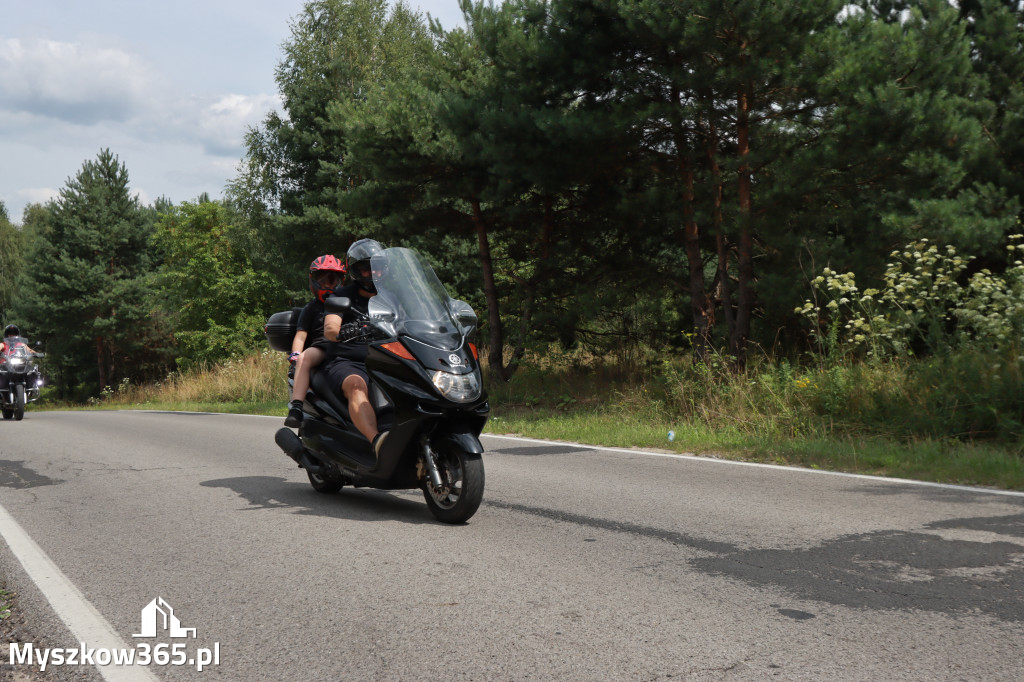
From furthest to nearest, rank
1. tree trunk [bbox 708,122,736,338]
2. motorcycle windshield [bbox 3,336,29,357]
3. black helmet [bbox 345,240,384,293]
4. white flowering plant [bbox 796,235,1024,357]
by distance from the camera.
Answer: motorcycle windshield [bbox 3,336,29,357], tree trunk [bbox 708,122,736,338], white flowering plant [bbox 796,235,1024,357], black helmet [bbox 345,240,384,293]

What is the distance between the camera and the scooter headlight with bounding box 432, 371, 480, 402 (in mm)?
5590

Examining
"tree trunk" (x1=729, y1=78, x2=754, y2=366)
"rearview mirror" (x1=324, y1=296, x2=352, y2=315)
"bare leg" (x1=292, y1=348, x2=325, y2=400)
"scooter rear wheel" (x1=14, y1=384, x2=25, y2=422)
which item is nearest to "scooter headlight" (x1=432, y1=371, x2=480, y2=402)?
"rearview mirror" (x1=324, y1=296, x2=352, y2=315)

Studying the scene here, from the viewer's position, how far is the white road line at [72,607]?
11.0ft

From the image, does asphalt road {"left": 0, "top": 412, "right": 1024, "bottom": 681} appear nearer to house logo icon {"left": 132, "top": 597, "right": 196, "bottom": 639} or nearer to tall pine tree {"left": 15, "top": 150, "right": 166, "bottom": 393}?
house logo icon {"left": 132, "top": 597, "right": 196, "bottom": 639}

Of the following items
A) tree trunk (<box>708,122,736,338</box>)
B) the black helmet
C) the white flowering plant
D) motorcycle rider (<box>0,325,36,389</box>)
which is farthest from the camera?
motorcycle rider (<box>0,325,36,389</box>)

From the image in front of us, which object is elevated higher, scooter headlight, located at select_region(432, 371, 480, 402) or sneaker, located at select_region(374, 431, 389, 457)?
scooter headlight, located at select_region(432, 371, 480, 402)

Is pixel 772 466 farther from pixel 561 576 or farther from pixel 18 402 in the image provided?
pixel 18 402

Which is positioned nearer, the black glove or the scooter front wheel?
the scooter front wheel

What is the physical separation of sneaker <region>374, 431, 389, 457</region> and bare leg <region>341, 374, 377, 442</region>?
41 millimetres

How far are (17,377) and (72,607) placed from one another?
53.1 feet

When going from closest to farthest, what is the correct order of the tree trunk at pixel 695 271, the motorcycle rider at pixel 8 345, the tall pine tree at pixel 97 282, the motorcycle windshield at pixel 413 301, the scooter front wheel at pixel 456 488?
the scooter front wheel at pixel 456 488, the motorcycle windshield at pixel 413 301, the tree trunk at pixel 695 271, the motorcycle rider at pixel 8 345, the tall pine tree at pixel 97 282

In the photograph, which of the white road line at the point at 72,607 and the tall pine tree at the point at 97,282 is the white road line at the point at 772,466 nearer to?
the white road line at the point at 72,607

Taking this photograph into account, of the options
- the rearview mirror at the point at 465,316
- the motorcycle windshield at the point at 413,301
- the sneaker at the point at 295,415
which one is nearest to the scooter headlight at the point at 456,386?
the motorcycle windshield at the point at 413,301

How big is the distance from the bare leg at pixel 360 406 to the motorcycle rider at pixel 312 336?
54 cm
